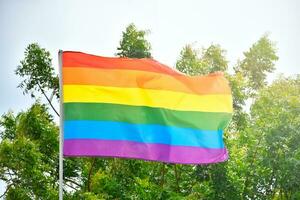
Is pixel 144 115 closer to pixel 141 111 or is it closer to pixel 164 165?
pixel 141 111

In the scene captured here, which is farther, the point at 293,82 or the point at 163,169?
the point at 293,82

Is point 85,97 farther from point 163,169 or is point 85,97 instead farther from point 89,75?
point 163,169

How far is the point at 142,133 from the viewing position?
742 cm

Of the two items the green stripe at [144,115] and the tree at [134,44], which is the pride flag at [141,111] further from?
the tree at [134,44]

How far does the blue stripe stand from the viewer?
23.5 feet

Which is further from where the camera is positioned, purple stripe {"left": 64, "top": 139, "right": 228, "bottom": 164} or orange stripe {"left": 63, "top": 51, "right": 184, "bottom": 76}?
orange stripe {"left": 63, "top": 51, "right": 184, "bottom": 76}

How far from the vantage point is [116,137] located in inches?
286

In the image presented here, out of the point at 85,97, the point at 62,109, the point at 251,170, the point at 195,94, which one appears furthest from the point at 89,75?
the point at 251,170

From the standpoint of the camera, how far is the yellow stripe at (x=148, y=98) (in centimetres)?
736

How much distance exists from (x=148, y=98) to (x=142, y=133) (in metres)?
0.60

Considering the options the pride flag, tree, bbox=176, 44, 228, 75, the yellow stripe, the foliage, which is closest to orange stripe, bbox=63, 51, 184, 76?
the pride flag

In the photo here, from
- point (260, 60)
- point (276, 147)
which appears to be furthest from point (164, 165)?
point (260, 60)

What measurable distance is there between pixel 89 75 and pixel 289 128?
9.27m

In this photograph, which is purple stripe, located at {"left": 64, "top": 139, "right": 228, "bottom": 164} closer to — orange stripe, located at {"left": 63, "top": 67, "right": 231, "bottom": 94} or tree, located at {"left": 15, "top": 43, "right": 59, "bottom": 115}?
orange stripe, located at {"left": 63, "top": 67, "right": 231, "bottom": 94}
